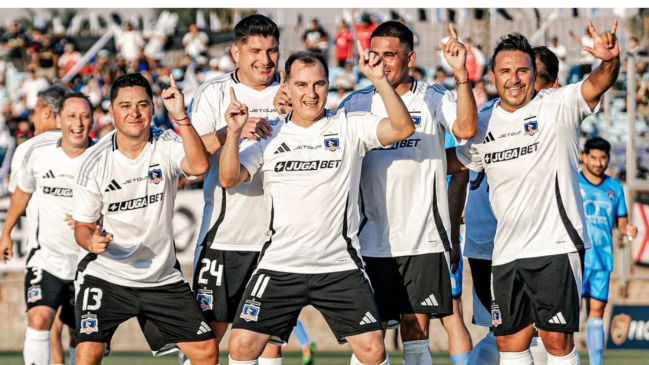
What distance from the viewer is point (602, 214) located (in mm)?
10836

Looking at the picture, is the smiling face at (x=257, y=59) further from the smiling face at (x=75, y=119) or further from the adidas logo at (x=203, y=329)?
the smiling face at (x=75, y=119)

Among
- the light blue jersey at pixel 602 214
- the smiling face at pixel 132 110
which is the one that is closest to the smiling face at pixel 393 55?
the smiling face at pixel 132 110

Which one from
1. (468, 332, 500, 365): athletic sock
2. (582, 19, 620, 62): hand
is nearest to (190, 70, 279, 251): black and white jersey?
(468, 332, 500, 365): athletic sock

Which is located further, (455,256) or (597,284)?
(597,284)

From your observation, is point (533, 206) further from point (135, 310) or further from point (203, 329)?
point (135, 310)

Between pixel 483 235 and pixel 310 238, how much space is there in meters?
1.84

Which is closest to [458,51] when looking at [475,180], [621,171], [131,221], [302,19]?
[475,180]

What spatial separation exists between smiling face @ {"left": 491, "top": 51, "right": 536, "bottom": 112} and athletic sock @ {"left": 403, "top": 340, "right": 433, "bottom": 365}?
1.82 metres

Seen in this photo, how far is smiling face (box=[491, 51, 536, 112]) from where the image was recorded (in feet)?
22.0

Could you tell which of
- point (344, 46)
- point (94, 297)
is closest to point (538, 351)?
point (94, 297)

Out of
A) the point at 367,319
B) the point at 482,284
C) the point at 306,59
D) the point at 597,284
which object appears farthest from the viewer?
the point at 597,284

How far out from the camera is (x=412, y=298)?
702 cm

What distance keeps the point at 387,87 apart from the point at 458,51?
0.53 meters

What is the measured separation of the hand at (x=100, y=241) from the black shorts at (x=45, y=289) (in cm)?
258
